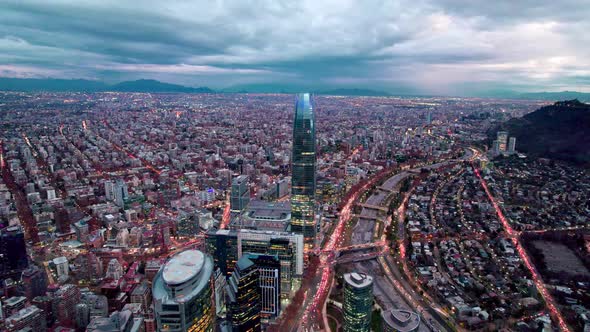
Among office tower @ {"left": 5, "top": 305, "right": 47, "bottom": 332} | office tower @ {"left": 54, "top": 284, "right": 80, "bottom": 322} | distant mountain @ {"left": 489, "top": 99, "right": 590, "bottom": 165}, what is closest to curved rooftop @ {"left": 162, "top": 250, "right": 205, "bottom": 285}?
office tower @ {"left": 5, "top": 305, "right": 47, "bottom": 332}

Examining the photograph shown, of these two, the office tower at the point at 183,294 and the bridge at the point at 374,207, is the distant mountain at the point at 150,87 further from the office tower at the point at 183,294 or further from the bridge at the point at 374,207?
the office tower at the point at 183,294

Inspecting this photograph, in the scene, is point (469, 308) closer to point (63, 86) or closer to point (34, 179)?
point (34, 179)

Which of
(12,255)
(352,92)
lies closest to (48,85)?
(352,92)

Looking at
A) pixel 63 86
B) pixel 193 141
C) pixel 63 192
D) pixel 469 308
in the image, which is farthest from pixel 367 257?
pixel 63 86

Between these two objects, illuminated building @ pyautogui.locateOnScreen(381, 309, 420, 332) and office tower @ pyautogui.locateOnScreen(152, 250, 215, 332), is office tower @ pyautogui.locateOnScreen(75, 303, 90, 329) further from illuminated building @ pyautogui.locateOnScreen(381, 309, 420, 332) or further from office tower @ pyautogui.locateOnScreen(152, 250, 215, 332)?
illuminated building @ pyautogui.locateOnScreen(381, 309, 420, 332)

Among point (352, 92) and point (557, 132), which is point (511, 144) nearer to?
point (557, 132)

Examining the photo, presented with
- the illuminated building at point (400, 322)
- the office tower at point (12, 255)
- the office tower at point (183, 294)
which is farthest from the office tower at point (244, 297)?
the office tower at point (12, 255)
